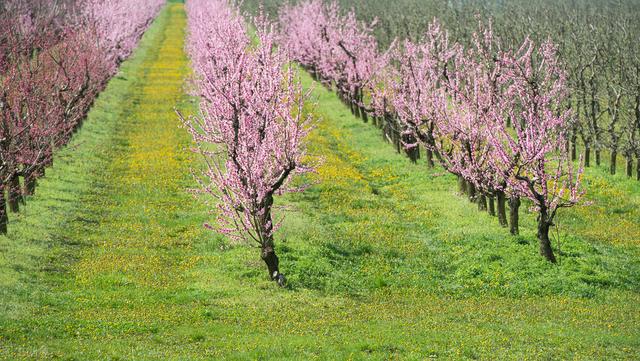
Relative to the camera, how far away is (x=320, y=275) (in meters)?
32.7

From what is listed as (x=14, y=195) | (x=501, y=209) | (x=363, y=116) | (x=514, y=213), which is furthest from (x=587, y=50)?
(x=14, y=195)

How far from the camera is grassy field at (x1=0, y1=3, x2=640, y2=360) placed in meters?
23.4

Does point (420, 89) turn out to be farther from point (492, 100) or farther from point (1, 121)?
point (1, 121)

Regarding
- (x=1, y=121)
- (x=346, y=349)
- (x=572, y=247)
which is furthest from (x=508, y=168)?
(x=1, y=121)

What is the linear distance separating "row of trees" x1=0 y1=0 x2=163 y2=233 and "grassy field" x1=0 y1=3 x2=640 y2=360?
2.44 metres

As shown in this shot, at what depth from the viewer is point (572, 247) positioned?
36062 millimetres

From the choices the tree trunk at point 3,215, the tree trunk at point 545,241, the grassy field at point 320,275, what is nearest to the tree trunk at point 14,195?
the grassy field at point 320,275

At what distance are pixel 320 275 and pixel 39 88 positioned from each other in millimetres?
17727

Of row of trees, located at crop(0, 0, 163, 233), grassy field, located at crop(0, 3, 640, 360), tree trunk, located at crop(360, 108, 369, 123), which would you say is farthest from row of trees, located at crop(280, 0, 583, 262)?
row of trees, located at crop(0, 0, 163, 233)

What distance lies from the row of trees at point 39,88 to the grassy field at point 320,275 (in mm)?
2438

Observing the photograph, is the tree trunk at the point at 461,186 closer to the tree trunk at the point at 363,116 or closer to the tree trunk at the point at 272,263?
the tree trunk at the point at 272,263

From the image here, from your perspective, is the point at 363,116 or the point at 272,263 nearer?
the point at 272,263

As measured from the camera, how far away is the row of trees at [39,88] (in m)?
36.4

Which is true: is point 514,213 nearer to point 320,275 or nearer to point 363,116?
point 320,275
